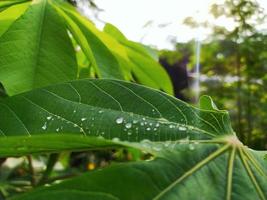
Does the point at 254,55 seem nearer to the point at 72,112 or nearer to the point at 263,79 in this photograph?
the point at 263,79

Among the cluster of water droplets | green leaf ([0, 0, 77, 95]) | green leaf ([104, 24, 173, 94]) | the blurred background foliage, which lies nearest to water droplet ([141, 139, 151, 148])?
the cluster of water droplets

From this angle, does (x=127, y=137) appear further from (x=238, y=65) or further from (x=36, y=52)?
(x=238, y=65)

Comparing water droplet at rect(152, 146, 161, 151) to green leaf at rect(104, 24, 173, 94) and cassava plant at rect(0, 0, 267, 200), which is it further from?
green leaf at rect(104, 24, 173, 94)

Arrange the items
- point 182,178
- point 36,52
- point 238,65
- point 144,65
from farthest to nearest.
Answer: point 238,65, point 144,65, point 36,52, point 182,178

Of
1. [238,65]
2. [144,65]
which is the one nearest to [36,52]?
[144,65]

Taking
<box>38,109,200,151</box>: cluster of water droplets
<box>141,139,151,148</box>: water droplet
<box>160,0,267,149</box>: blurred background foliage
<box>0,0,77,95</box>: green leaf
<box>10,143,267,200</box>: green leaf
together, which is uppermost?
<box>160,0,267,149</box>: blurred background foliage

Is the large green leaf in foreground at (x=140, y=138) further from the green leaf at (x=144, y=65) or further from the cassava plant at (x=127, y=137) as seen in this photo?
the green leaf at (x=144, y=65)
